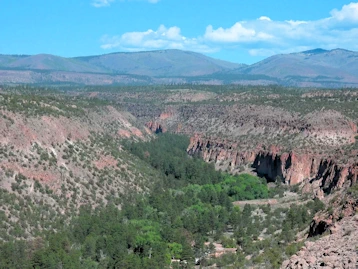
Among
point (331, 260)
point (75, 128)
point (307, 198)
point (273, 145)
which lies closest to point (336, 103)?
point (273, 145)

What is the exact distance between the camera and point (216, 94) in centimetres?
17938

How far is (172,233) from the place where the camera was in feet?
180

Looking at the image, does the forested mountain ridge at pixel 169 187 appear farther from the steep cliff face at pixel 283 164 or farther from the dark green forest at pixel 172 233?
the steep cliff face at pixel 283 164

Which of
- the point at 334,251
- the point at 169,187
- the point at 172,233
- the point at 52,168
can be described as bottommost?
the point at 169,187

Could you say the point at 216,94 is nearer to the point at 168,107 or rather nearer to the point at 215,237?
the point at 168,107

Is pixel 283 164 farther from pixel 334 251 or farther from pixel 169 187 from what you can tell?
pixel 334 251

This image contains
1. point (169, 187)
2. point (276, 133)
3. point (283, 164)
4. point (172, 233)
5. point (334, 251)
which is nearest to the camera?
point (334, 251)

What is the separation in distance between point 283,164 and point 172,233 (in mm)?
38764

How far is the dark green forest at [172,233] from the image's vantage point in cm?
4644


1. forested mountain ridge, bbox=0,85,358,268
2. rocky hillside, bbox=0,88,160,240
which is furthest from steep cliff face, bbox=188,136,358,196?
rocky hillside, bbox=0,88,160,240

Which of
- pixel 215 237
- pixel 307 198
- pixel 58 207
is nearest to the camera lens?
pixel 215 237

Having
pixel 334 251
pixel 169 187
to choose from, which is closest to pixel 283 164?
pixel 169 187

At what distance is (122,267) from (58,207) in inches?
738

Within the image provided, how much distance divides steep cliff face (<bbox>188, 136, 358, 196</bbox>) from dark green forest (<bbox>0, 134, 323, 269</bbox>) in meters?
6.06
